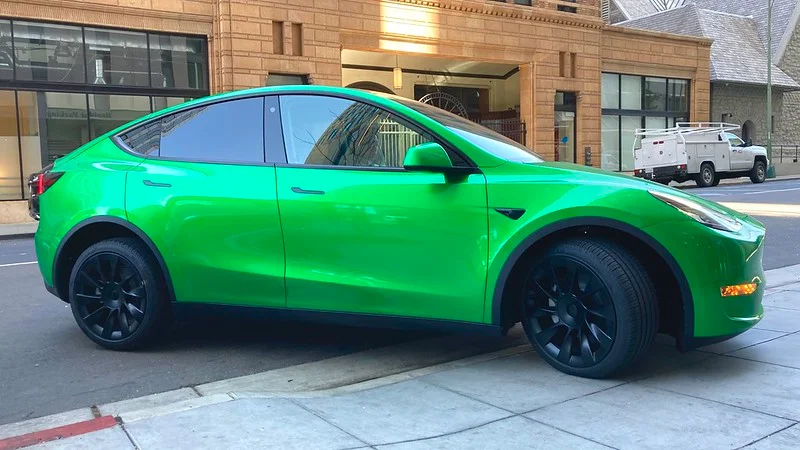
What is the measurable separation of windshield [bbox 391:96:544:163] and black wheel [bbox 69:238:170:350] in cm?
197

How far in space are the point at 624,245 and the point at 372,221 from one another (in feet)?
4.57

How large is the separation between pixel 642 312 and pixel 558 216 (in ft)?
2.14

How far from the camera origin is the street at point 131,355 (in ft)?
13.6

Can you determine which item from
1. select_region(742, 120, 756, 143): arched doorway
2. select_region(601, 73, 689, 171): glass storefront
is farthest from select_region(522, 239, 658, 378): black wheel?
select_region(742, 120, 756, 143): arched doorway

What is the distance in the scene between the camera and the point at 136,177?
15.8 feet

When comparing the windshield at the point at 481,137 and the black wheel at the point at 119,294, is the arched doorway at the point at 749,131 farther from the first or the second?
the black wheel at the point at 119,294

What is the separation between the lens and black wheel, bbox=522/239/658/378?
3766mm

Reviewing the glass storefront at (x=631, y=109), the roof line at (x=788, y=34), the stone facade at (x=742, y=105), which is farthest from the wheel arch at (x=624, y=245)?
the roof line at (x=788, y=34)

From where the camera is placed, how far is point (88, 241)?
508 centimetres

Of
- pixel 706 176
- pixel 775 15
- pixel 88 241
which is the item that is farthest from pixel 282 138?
pixel 775 15

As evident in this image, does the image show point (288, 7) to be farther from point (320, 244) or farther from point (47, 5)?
point (320, 244)

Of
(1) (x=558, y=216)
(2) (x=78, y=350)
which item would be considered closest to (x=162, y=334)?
(2) (x=78, y=350)

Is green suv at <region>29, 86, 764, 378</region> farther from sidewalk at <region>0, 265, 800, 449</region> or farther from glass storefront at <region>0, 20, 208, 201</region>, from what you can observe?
glass storefront at <region>0, 20, 208, 201</region>

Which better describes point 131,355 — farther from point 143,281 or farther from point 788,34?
point 788,34
